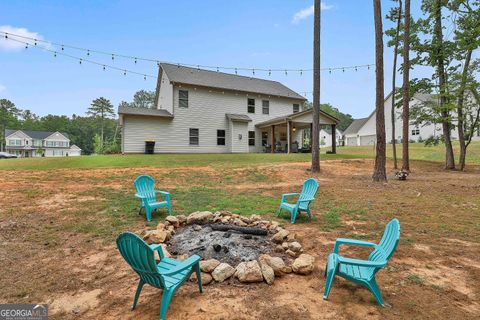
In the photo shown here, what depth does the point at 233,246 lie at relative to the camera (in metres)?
3.55

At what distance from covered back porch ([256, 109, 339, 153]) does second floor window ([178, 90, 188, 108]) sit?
6612mm

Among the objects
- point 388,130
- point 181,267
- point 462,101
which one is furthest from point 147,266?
point 388,130

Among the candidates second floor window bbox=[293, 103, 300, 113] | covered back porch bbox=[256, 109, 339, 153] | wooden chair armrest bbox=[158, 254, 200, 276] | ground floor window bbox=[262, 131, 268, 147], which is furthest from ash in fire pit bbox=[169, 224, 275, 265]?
second floor window bbox=[293, 103, 300, 113]

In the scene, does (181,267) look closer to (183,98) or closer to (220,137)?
(183,98)

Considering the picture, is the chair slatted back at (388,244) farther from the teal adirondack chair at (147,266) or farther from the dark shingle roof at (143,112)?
the dark shingle roof at (143,112)

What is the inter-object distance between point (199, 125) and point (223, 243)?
17530 mm

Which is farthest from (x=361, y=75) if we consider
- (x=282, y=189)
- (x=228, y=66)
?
(x=282, y=189)

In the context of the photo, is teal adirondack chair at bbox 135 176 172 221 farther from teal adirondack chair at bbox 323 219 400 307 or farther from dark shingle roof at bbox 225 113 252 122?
dark shingle roof at bbox 225 113 252 122

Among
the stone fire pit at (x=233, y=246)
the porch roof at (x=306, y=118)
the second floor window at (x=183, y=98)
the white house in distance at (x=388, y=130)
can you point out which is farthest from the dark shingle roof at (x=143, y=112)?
the white house in distance at (x=388, y=130)

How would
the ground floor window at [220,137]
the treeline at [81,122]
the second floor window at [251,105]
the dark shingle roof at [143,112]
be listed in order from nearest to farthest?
1. the dark shingle roof at [143,112]
2. the ground floor window at [220,137]
3. the second floor window at [251,105]
4. the treeline at [81,122]

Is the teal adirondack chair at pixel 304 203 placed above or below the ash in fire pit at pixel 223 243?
above

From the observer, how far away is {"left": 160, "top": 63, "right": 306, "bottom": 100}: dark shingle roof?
2017 cm

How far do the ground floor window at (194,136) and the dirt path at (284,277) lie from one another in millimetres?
12963

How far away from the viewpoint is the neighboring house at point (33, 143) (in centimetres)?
4859
